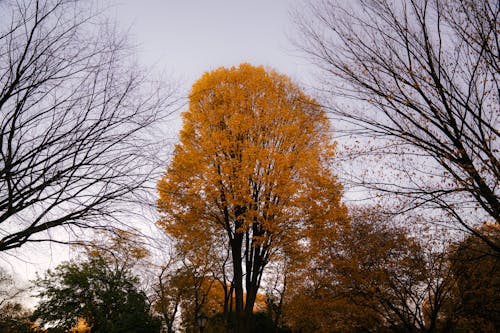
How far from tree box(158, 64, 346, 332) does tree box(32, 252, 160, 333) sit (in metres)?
8.30

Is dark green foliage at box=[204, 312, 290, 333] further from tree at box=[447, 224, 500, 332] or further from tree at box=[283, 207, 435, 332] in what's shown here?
tree at box=[447, 224, 500, 332]

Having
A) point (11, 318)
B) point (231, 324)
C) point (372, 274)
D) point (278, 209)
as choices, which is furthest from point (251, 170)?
point (231, 324)

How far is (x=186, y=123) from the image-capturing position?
1169 centimetres

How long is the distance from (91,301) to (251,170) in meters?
13.6

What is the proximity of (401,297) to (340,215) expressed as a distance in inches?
290

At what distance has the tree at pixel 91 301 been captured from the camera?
52.9 feet

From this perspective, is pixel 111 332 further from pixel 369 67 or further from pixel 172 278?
pixel 369 67

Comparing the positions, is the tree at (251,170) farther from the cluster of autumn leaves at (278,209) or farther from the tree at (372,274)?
the tree at (372,274)

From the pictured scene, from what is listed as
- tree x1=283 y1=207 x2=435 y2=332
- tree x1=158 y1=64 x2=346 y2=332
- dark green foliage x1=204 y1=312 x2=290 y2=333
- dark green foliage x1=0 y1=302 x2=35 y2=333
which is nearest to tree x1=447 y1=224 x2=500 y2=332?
tree x1=283 y1=207 x2=435 y2=332

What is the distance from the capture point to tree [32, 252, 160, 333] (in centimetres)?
→ 1611

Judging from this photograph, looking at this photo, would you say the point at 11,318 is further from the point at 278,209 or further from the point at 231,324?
the point at 231,324

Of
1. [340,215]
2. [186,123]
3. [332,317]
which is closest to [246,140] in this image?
[186,123]

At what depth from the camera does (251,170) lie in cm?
976

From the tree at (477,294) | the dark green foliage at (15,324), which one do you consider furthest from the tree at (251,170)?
the tree at (477,294)
